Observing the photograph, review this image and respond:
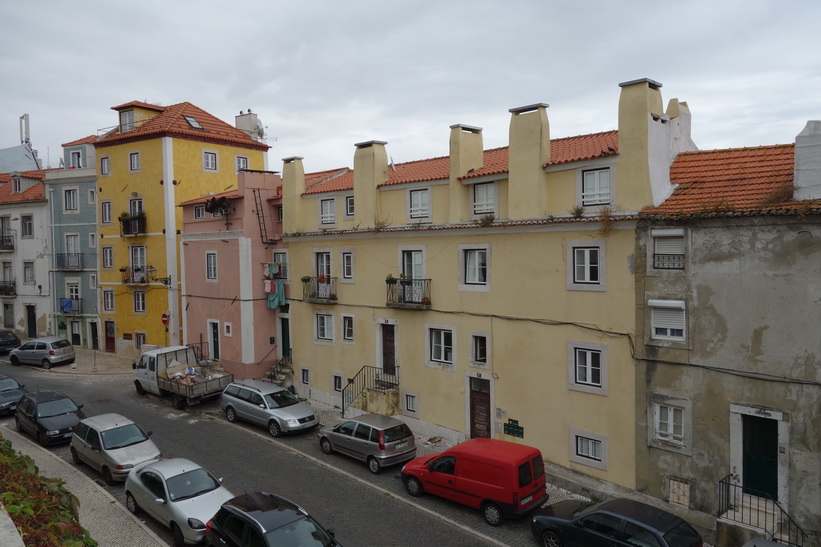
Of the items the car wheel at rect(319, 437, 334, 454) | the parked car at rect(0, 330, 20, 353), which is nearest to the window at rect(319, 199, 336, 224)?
the car wheel at rect(319, 437, 334, 454)

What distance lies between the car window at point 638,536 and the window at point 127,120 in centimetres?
3462

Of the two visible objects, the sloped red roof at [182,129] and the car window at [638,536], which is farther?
the sloped red roof at [182,129]

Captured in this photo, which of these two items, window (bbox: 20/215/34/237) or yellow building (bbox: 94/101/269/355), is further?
window (bbox: 20/215/34/237)

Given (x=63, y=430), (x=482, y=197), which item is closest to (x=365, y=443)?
(x=482, y=197)

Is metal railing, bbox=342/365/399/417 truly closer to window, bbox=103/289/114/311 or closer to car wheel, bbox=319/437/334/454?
car wheel, bbox=319/437/334/454

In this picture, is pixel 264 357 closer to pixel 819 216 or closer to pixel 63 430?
pixel 63 430

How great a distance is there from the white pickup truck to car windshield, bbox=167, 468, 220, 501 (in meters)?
10.4

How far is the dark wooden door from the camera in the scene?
2042 centimetres

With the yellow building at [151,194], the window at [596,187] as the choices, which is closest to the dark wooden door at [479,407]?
the window at [596,187]

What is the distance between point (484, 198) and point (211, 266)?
54.1ft

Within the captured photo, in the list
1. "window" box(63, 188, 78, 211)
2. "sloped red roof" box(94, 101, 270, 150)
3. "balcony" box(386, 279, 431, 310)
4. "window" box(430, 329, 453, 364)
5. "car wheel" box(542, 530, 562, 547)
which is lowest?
"car wheel" box(542, 530, 562, 547)

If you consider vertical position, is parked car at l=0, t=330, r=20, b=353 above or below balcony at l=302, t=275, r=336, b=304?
below

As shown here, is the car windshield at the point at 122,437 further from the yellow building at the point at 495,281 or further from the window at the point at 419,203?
the window at the point at 419,203

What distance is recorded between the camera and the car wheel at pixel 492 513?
1538 cm
